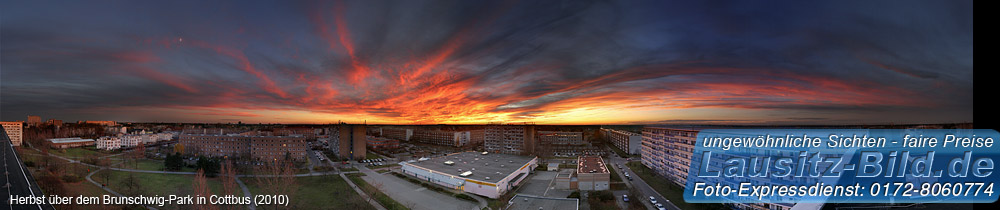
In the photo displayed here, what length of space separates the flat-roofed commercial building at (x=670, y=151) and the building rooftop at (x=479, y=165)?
5.24 metres

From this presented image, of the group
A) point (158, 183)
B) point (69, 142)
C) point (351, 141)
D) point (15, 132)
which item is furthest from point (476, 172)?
point (15, 132)

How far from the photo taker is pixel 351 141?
61.9ft

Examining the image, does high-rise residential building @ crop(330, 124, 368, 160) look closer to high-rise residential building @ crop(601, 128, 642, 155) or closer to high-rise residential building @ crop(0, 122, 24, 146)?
high-rise residential building @ crop(601, 128, 642, 155)

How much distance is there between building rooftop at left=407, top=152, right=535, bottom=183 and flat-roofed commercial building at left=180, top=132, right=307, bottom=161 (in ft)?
24.7

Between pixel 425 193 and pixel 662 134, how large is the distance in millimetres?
9233

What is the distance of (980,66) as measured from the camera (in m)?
0.79

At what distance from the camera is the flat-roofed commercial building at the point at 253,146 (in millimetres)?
16578

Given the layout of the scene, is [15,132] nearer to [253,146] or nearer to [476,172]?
[253,146]

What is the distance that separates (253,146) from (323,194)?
33.1ft

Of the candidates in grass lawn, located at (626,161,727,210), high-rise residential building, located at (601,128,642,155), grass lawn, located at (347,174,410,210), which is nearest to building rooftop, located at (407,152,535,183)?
grass lawn, located at (347,174,410,210)

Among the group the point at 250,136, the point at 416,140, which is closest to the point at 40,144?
the point at 250,136

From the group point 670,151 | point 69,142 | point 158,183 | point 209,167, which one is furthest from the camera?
point 69,142

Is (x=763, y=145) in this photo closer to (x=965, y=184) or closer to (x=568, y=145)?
(x=965, y=184)

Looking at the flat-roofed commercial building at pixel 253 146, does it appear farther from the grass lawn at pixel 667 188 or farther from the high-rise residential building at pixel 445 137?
the grass lawn at pixel 667 188
